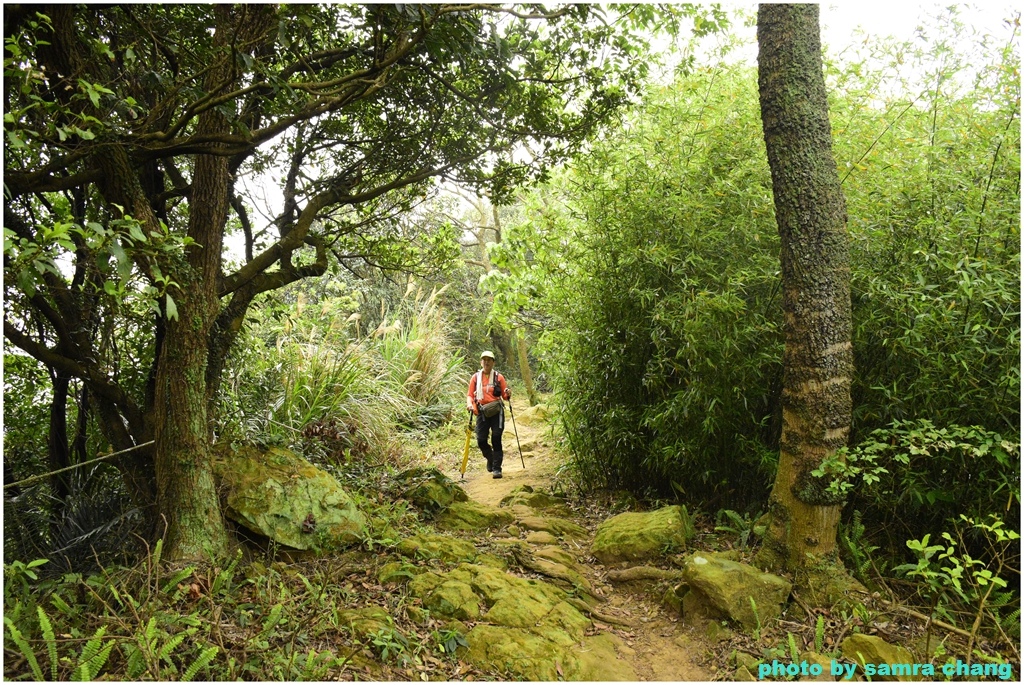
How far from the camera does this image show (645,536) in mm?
4641

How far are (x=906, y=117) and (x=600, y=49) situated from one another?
Answer: 2.08 m

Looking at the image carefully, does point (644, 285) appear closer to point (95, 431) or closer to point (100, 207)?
point (100, 207)

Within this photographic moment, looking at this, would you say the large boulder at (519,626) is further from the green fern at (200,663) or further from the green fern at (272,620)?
the green fern at (200,663)

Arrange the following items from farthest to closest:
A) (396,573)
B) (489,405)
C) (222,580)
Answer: (489,405) → (396,573) → (222,580)

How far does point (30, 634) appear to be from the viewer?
274cm

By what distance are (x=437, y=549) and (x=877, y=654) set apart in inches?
95.7

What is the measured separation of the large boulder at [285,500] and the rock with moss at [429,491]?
98cm

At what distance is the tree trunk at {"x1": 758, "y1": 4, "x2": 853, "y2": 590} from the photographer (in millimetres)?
3586

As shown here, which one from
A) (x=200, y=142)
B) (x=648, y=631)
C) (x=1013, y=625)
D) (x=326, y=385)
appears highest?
(x=200, y=142)

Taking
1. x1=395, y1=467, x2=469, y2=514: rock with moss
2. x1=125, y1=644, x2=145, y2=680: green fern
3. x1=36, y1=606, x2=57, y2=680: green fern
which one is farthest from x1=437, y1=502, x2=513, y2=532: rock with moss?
x1=36, y1=606, x2=57, y2=680: green fern

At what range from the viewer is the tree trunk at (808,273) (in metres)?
3.59

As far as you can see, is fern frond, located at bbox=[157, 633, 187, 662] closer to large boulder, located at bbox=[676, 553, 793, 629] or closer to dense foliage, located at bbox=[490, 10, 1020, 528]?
large boulder, located at bbox=[676, 553, 793, 629]

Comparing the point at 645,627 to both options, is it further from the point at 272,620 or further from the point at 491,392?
the point at 491,392

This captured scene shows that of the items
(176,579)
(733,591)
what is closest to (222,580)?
(176,579)
